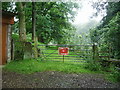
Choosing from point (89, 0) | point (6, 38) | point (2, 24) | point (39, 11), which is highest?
point (39, 11)

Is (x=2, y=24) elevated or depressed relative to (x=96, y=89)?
elevated

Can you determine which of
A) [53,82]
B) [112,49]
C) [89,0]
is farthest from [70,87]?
[89,0]

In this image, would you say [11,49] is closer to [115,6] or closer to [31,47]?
[31,47]

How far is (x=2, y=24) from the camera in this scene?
5.70 meters

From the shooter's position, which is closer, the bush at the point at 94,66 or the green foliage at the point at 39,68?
the green foliage at the point at 39,68

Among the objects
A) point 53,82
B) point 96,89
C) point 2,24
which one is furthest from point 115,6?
point 2,24

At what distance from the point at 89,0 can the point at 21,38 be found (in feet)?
14.5

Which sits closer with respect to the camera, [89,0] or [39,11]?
[89,0]

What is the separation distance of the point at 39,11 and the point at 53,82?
324 inches

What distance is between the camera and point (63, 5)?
10188 mm

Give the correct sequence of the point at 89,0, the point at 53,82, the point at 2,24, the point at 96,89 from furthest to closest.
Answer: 1. the point at 2,24
2. the point at 89,0
3. the point at 53,82
4. the point at 96,89

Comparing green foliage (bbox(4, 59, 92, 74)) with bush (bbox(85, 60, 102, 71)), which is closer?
green foliage (bbox(4, 59, 92, 74))

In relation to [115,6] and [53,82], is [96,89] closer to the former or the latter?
[53,82]

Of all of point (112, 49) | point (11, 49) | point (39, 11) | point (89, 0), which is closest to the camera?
point (89, 0)
